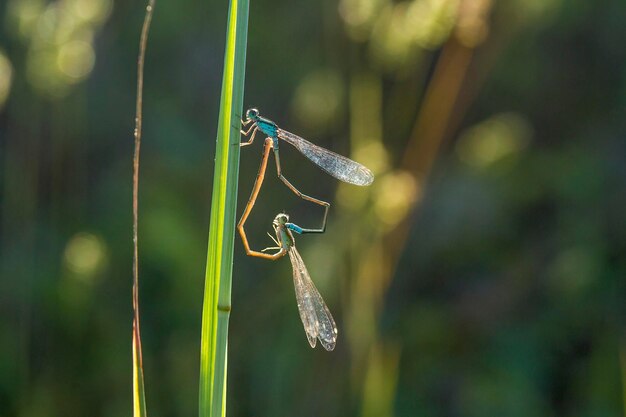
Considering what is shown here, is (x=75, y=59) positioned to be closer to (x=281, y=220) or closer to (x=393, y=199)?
(x=281, y=220)

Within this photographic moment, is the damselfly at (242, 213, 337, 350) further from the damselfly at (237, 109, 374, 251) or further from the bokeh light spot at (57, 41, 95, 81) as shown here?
the bokeh light spot at (57, 41, 95, 81)

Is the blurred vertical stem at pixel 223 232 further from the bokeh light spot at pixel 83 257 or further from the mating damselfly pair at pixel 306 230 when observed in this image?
the bokeh light spot at pixel 83 257

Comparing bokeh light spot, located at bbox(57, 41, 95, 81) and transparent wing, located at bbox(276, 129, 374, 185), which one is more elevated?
bokeh light spot, located at bbox(57, 41, 95, 81)

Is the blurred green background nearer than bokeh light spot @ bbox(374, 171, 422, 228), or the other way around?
bokeh light spot @ bbox(374, 171, 422, 228)

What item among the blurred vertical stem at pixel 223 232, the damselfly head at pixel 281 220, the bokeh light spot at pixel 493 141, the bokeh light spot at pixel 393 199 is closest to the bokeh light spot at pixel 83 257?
the damselfly head at pixel 281 220

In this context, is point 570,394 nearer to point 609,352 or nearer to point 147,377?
point 609,352

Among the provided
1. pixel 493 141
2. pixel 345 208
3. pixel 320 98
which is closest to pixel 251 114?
pixel 345 208

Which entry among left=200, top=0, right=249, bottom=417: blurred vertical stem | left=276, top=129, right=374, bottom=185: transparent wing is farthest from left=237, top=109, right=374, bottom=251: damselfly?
left=200, top=0, right=249, bottom=417: blurred vertical stem
